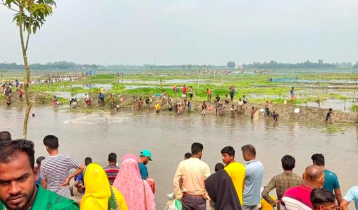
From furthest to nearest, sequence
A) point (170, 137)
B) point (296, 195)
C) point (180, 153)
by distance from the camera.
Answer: point (170, 137), point (180, 153), point (296, 195)

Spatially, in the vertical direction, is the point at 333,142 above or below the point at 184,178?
below

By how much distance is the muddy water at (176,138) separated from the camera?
12062mm

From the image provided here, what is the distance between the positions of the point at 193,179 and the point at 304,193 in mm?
1795

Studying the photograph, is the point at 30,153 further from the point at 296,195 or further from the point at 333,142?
the point at 333,142

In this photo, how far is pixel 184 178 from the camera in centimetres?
507

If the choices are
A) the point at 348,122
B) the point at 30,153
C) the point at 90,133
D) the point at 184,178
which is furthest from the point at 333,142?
the point at 30,153

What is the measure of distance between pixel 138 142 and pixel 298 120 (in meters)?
11.7

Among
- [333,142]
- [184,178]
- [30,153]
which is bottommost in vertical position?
[333,142]

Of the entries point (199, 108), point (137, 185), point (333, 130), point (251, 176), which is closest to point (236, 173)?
point (251, 176)

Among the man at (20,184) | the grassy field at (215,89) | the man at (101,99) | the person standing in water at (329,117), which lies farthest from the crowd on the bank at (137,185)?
the grassy field at (215,89)

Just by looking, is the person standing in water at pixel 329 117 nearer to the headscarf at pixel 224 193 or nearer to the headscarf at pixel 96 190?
the headscarf at pixel 224 193

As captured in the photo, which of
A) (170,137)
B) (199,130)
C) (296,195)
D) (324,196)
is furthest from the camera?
(199,130)

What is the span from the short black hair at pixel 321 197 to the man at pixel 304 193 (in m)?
0.41

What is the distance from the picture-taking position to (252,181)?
5141mm
